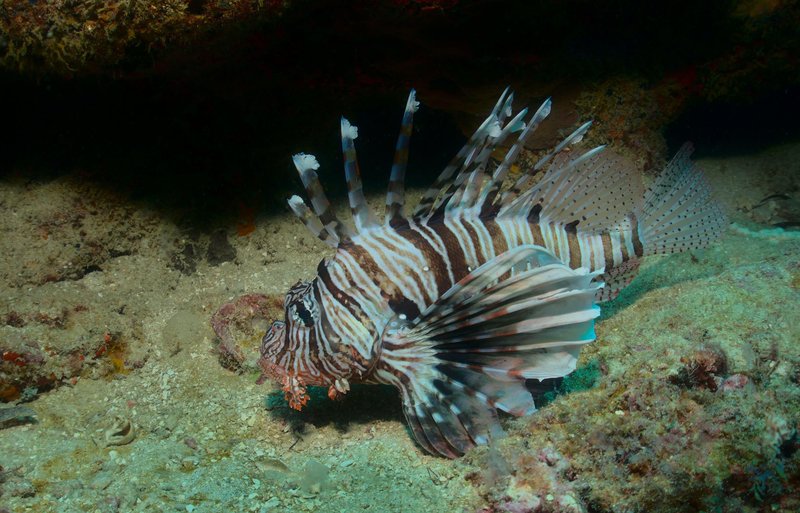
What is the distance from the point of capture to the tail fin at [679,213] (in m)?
4.28

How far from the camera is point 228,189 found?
5.98 m

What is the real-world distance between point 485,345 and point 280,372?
142 cm

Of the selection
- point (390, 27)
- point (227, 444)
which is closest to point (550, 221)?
point (390, 27)

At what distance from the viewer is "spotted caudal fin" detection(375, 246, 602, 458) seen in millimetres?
2941

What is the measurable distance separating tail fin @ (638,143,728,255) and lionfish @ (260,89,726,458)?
0.45 feet

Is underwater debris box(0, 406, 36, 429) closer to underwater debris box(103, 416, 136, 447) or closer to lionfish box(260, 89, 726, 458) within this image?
underwater debris box(103, 416, 136, 447)

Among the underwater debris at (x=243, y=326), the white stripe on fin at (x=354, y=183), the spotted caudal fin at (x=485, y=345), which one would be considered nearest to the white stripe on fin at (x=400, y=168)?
the white stripe on fin at (x=354, y=183)

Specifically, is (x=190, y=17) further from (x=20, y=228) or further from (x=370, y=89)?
(x=20, y=228)

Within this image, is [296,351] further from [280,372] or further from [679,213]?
[679,213]

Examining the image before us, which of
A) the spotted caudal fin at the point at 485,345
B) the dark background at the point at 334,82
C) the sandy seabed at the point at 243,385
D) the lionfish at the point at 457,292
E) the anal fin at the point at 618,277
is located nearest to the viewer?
the sandy seabed at the point at 243,385

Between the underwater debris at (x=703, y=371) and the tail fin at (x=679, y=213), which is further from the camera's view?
the tail fin at (x=679, y=213)

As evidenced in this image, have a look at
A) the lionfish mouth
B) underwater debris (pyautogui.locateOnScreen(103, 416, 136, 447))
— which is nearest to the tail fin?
the lionfish mouth

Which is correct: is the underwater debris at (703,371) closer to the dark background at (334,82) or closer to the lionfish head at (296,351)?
the lionfish head at (296,351)

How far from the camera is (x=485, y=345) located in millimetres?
3268
